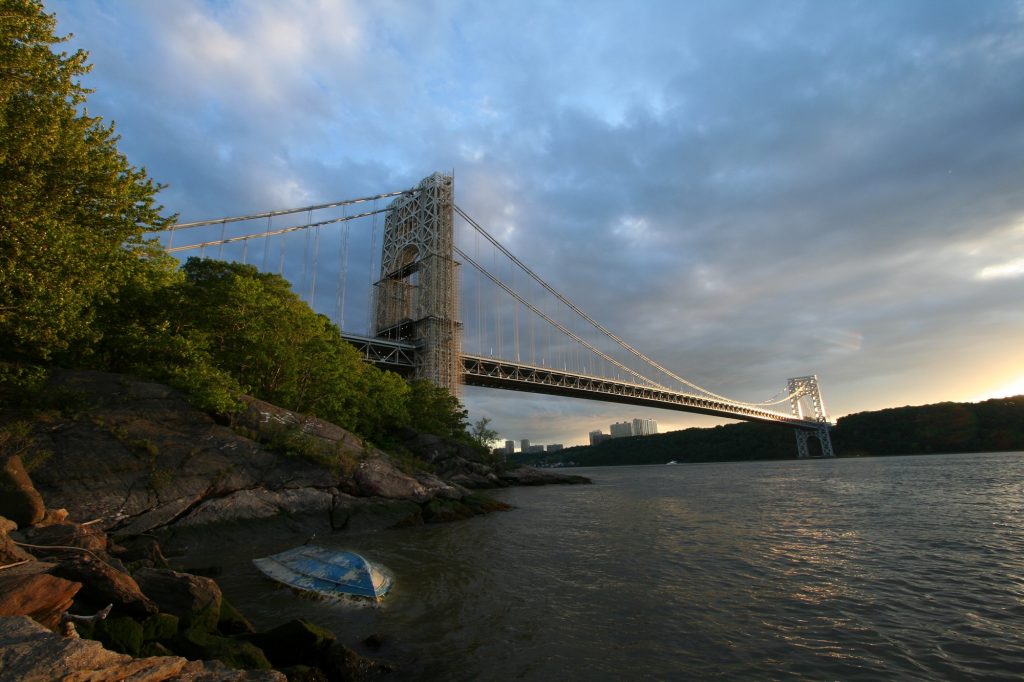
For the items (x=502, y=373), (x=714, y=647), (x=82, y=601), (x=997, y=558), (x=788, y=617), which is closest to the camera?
(x=82, y=601)

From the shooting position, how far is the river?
6793 mm

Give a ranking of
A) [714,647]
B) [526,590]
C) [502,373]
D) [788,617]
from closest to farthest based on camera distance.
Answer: [714,647] < [788,617] < [526,590] < [502,373]

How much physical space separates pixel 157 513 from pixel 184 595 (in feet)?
30.8

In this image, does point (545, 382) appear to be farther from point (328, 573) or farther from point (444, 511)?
point (328, 573)

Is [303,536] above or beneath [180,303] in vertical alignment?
beneath

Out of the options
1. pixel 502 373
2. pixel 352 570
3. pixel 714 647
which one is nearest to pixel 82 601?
pixel 352 570

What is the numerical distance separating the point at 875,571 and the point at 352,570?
1213 cm

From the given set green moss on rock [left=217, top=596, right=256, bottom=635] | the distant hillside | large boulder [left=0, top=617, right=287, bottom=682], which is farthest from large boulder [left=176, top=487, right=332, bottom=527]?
the distant hillside

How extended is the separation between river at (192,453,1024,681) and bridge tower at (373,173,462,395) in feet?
121

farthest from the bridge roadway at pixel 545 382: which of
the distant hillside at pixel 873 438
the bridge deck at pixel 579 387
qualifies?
the distant hillside at pixel 873 438

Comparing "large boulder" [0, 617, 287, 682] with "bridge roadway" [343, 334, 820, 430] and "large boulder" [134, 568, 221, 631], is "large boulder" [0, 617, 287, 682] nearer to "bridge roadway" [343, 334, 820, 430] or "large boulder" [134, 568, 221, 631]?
"large boulder" [134, 568, 221, 631]

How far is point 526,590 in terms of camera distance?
1055cm

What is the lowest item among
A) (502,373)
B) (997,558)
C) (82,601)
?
(997,558)

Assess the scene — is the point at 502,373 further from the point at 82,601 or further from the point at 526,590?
the point at 82,601
